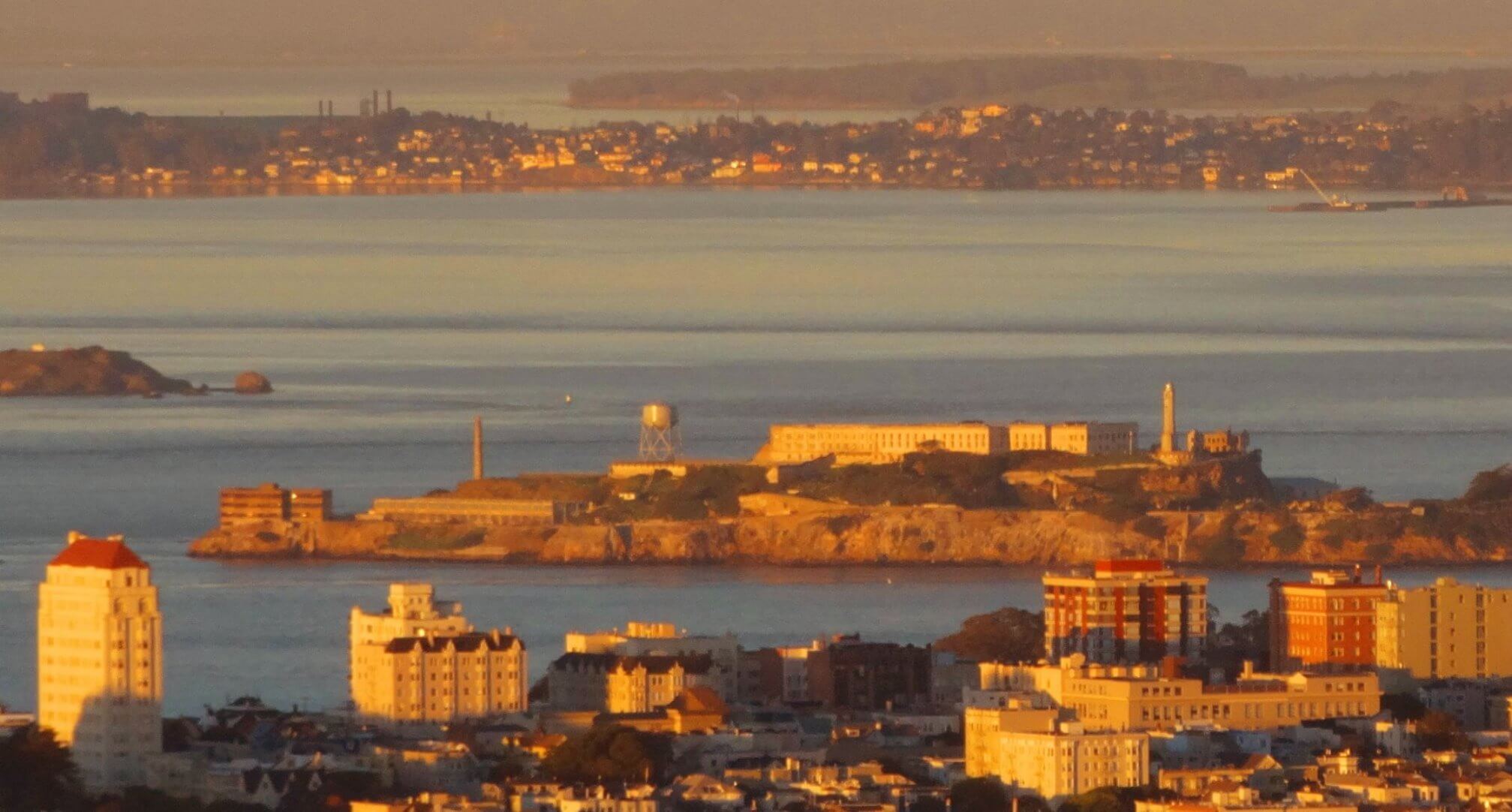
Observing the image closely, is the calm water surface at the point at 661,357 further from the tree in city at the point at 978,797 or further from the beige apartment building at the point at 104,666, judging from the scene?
the tree in city at the point at 978,797

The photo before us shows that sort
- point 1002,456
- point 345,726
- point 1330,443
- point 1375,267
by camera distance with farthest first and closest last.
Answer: point 1375,267, point 1330,443, point 1002,456, point 345,726

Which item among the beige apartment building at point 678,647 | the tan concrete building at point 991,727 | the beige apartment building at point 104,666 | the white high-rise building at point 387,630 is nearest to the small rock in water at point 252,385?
the beige apartment building at point 678,647

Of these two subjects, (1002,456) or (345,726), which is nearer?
(345,726)

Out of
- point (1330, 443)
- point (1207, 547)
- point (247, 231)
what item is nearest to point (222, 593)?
point (1207, 547)

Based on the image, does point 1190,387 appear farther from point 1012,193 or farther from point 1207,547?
point 1012,193

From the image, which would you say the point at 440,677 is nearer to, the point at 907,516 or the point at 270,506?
the point at 907,516

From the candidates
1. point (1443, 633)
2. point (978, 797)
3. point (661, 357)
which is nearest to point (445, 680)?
point (978, 797)
